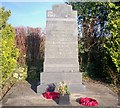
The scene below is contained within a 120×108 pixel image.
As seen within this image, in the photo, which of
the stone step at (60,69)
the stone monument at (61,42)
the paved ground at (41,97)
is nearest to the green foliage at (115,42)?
the paved ground at (41,97)

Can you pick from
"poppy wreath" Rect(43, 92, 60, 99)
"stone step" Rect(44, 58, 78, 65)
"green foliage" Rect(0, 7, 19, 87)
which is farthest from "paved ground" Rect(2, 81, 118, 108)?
"stone step" Rect(44, 58, 78, 65)

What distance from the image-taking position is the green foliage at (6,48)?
8.87 metres

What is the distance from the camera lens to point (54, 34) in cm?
862

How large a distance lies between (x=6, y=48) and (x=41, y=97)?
8.73ft

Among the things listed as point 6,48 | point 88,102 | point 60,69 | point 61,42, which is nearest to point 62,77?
point 60,69

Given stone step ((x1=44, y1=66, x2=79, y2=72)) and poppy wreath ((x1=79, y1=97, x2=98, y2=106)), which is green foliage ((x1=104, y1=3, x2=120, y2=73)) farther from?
poppy wreath ((x1=79, y1=97, x2=98, y2=106))

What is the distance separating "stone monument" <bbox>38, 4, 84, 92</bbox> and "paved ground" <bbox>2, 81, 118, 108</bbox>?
925 mm

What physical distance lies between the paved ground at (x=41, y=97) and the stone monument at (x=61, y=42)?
36.4 inches

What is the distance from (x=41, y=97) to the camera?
7.48 metres

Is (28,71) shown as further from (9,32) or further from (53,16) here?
(53,16)

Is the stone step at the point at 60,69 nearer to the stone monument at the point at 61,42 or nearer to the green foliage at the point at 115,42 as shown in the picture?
the stone monument at the point at 61,42

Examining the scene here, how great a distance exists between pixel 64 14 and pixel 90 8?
3257 mm

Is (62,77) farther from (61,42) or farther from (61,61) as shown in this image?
(61,42)

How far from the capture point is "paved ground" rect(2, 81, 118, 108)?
21.9 ft
